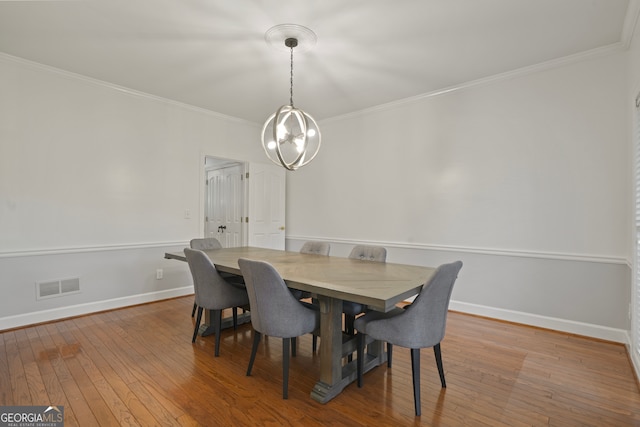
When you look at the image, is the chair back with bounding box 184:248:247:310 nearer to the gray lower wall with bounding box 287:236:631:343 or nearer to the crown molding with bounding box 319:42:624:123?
the gray lower wall with bounding box 287:236:631:343

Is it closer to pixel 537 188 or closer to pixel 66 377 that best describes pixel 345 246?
pixel 537 188

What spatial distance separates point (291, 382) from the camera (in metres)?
2.19

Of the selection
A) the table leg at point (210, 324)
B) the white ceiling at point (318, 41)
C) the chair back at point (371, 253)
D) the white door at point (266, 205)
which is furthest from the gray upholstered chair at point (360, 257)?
the white door at point (266, 205)

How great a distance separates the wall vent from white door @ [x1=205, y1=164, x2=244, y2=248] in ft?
7.28

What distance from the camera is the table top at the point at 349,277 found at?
5.60ft

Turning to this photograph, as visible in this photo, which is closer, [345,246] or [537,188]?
[537,188]

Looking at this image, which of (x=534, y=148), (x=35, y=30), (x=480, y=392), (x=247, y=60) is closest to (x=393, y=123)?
(x=534, y=148)

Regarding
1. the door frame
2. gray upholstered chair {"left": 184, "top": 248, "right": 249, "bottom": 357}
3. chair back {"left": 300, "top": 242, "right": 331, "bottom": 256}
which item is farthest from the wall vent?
chair back {"left": 300, "top": 242, "right": 331, "bottom": 256}

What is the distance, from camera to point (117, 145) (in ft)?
12.5

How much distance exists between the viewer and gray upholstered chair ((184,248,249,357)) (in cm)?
256

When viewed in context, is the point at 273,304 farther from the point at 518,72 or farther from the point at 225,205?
the point at 225,205

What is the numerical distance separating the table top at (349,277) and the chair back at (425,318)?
96 mm

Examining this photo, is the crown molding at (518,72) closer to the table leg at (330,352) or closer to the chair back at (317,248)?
the chair back at (317,248)

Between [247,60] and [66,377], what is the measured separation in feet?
9.94
